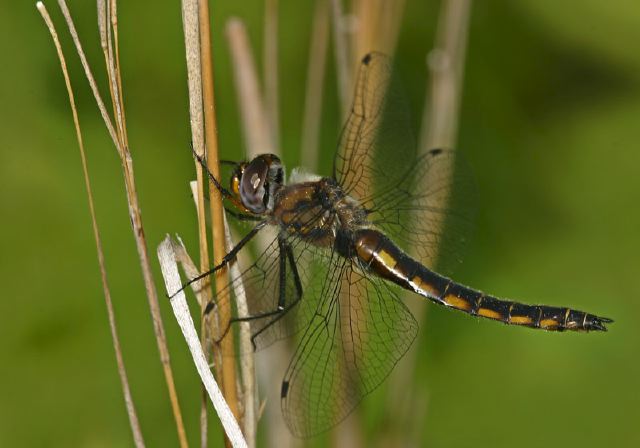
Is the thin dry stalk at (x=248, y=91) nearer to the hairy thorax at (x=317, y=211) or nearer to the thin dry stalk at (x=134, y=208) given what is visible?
the hairy thorax at (x=317, y=211)

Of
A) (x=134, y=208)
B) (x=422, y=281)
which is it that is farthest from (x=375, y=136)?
(x=134, y=208)

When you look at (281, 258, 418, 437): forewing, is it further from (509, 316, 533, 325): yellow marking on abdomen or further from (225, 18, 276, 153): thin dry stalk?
(225, 18, 276, 153): thin dry stalk

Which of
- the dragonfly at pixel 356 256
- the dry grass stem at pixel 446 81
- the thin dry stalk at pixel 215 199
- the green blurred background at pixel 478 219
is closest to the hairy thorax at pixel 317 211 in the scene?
the dragonfly at pixel 356 256

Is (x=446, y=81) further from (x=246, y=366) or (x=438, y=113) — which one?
(x=246, y=366)

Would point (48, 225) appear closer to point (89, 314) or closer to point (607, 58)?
point (89, 314)

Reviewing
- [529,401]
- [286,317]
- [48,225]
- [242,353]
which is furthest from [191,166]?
[529,401]

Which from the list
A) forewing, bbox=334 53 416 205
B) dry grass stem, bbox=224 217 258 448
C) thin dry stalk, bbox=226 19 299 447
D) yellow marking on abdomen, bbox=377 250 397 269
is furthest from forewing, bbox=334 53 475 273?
dry grass stem, bbox=224 217 258 448
